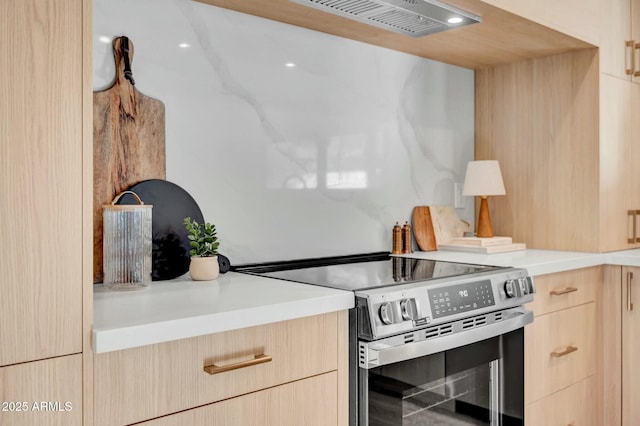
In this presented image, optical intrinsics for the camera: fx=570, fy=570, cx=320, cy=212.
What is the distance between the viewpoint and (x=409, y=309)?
1.50 meters

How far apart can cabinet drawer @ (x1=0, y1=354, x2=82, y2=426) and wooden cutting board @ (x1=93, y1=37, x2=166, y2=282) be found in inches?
22.2

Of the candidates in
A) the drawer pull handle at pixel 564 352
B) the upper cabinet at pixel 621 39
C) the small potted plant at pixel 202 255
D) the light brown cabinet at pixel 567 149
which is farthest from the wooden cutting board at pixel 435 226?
the small potted plant at pixel 202 255

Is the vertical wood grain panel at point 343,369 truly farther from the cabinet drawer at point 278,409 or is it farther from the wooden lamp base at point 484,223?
the wooden lamp base at point 484,223

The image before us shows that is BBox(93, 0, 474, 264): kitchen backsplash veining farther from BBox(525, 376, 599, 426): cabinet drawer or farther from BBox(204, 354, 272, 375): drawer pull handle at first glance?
BBox(525, 376, 599, 426): cabinet drawer

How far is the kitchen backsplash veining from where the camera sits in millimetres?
1763

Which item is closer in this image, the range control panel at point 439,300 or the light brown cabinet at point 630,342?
the range control panel at point 439,300

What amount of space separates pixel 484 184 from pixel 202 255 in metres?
1.39

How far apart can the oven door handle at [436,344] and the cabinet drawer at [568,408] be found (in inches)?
16.3

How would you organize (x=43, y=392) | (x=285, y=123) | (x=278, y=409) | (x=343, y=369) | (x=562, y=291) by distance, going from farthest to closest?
1. (x=562, y=291)
2. (x=285, y=123)
3. (x=343, y=369)
4. (x=278, y=409)
5. (x=43, y=392)

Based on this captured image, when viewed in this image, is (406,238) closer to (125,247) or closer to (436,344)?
(436,344)

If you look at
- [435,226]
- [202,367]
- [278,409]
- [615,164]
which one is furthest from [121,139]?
[615,164]

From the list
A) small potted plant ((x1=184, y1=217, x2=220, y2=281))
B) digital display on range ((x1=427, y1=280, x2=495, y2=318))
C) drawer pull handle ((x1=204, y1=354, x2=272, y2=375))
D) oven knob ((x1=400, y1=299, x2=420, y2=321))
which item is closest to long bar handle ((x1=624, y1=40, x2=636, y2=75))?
digital display on range ((x1=427, y1=280, x2=495, y2=318))

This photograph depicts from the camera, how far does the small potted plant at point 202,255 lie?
1.62 metres

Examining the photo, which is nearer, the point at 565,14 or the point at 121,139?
the point at 121,139
